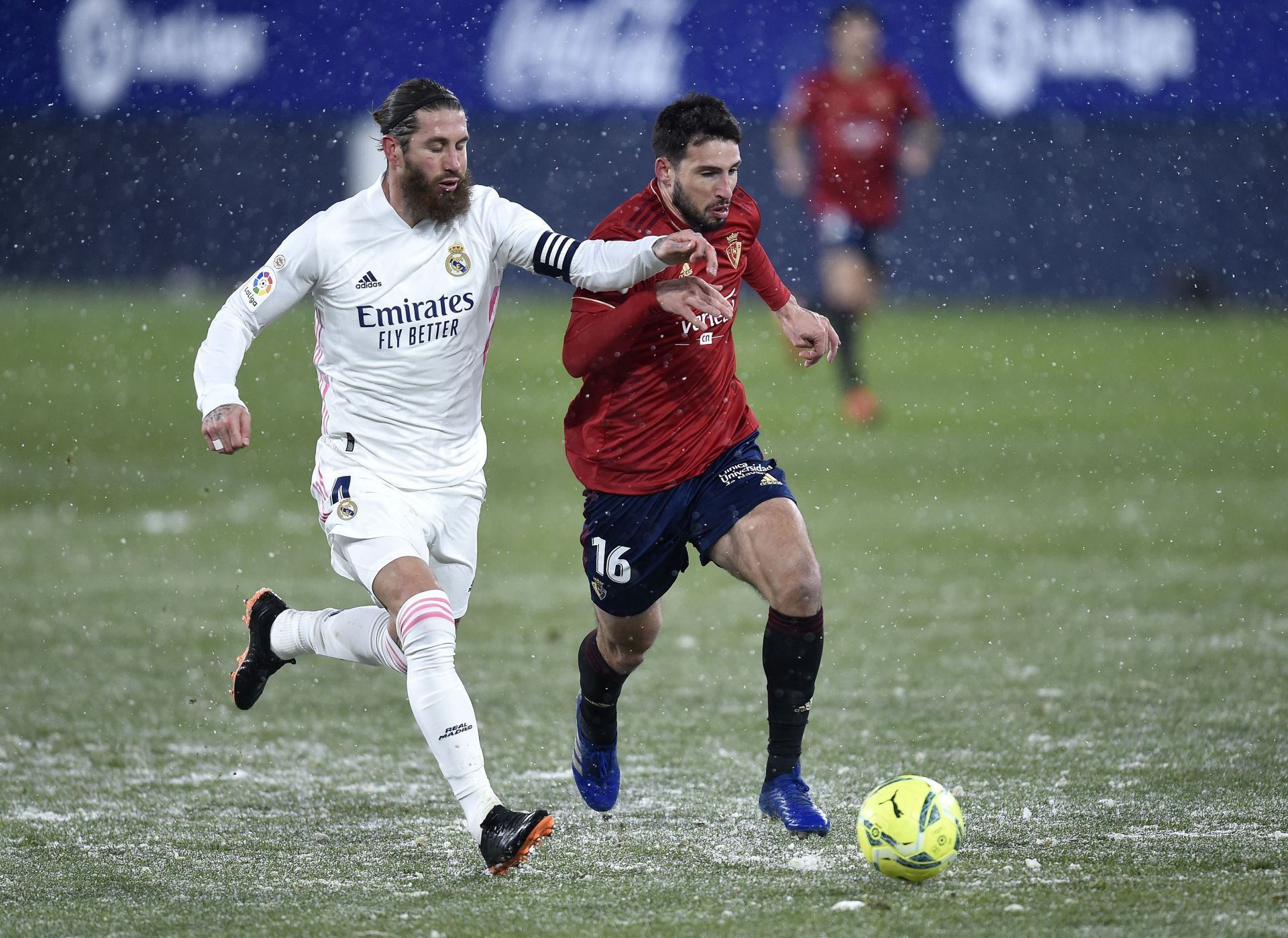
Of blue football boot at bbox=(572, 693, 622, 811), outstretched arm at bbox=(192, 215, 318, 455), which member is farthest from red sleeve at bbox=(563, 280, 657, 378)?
blue football boot at bbox=(572, 693, 622, 811)

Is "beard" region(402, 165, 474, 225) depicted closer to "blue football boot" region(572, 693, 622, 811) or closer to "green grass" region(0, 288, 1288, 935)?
"blue football boot" region(572, 693, 622, 811)

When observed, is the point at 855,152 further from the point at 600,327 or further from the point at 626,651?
the point at 600,327

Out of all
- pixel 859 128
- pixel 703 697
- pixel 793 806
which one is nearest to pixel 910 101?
pixel 859 128

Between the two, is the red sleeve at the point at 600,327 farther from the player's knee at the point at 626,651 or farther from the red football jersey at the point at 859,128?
the red football jersey at the point at 859,128

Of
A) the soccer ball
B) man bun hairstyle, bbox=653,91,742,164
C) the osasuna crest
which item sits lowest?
the soccer ball

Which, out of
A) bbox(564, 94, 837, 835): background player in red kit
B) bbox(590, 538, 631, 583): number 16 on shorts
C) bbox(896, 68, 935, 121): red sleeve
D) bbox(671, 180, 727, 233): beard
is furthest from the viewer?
bbox(896, 68, 935, 121): red sleeve

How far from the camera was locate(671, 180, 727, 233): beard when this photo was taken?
16.5 ft

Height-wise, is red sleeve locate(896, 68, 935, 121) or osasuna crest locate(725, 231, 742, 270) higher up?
red sleeve locate(896, 68, 935, 121)

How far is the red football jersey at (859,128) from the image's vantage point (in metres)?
14.2

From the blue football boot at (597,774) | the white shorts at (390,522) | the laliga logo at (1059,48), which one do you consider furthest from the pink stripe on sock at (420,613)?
the laliga logo at (1059,48)

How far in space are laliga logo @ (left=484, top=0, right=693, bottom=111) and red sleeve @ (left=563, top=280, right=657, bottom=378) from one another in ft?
51.8

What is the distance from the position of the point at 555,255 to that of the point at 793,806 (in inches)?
68.5

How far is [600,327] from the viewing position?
4.91 m

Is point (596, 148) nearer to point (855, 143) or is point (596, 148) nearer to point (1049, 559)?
point (855, 143)
